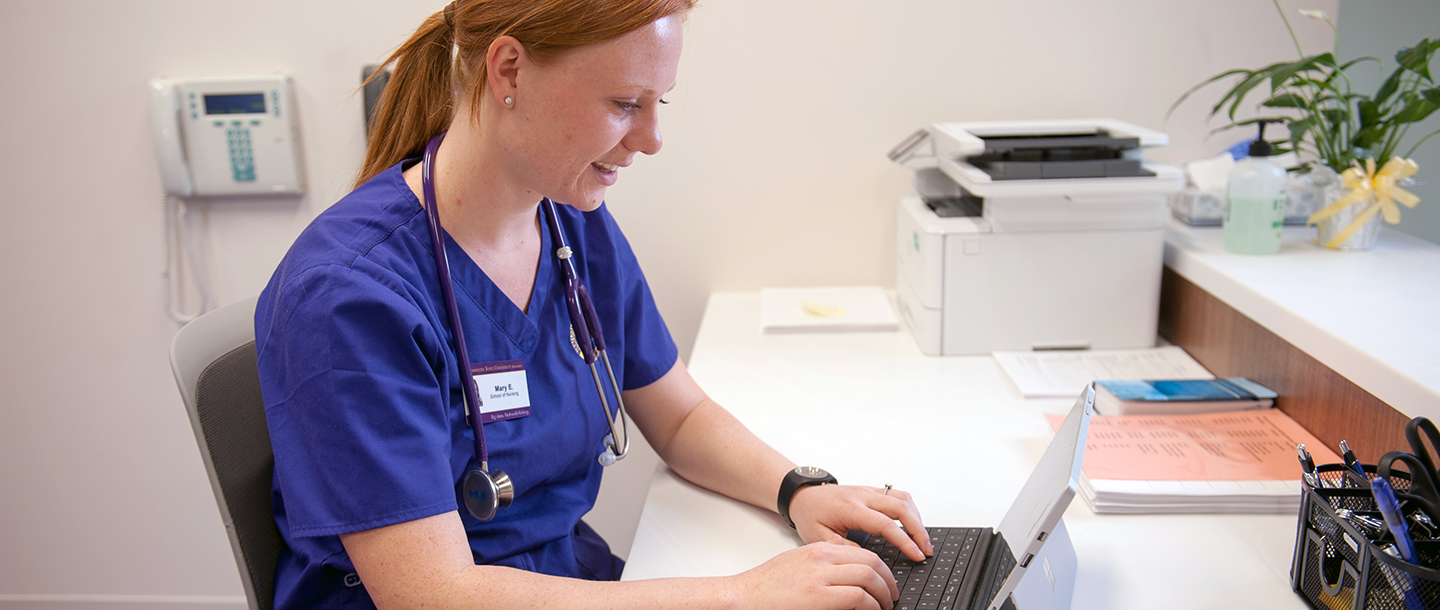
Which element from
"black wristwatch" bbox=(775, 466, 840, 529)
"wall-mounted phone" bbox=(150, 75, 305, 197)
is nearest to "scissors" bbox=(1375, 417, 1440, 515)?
"black wristwatch" bbox=(775, 466, 840, 529)

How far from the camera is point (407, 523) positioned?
0.77 metres

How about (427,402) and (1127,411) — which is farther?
(1127,411)

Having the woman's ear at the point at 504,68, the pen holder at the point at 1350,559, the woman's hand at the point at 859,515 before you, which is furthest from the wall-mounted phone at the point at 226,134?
the pen holder at the point at 1350,559

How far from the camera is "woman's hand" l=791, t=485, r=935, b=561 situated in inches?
35.7

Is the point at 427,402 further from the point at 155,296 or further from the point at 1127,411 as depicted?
the point at 155,296

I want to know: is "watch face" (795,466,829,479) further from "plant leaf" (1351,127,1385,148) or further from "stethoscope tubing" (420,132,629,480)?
"plant leaf" (1351,127,1385,148)

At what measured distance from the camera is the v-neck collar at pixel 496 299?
3.09 feet

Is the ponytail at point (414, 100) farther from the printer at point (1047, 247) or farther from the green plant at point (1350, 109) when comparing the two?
the green plant at point (1350, 109)

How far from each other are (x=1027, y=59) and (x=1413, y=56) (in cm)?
61

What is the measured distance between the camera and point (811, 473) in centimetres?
101

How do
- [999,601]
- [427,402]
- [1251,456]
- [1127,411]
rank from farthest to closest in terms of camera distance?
[1127,411], [1251,456], [427,402], [999,601]

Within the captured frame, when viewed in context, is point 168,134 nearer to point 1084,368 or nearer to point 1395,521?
point 1084,368

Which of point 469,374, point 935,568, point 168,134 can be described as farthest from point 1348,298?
point 168,134

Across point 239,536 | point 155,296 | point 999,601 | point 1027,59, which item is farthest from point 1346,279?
point 155,296
